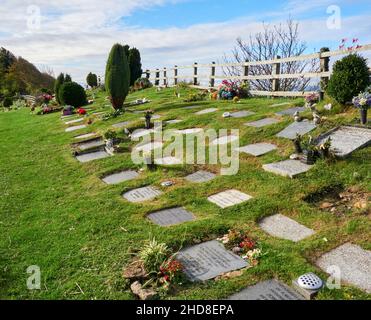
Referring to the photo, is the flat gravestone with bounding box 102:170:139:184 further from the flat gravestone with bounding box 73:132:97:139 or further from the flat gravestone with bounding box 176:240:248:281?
the flat gravestone with bounding box 73:132:97:139

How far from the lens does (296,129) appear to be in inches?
302

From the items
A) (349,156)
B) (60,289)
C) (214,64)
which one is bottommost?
(60,289)

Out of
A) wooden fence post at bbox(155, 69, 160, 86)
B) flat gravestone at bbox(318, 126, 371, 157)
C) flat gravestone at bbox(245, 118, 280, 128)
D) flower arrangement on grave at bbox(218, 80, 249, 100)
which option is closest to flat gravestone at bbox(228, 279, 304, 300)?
flat gravestone at bbox(318, 126, 371, 157)

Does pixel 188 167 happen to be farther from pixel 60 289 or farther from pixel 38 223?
pixel 60 289

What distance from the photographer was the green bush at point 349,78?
780 cm

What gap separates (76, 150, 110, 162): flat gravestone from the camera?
8549mm

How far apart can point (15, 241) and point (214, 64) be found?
15873 mm

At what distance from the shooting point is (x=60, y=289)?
371cm

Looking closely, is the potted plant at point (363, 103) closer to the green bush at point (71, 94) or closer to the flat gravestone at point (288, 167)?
the flat gravestone at point (288, 167)

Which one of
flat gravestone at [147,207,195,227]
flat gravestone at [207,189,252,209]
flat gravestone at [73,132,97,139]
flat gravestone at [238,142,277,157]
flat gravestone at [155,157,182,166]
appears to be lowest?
flat gravestone at [147,207,195,227]

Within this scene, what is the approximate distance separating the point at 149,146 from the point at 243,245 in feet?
16.5

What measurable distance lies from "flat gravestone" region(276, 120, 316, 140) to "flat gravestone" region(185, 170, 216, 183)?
1985 mm
